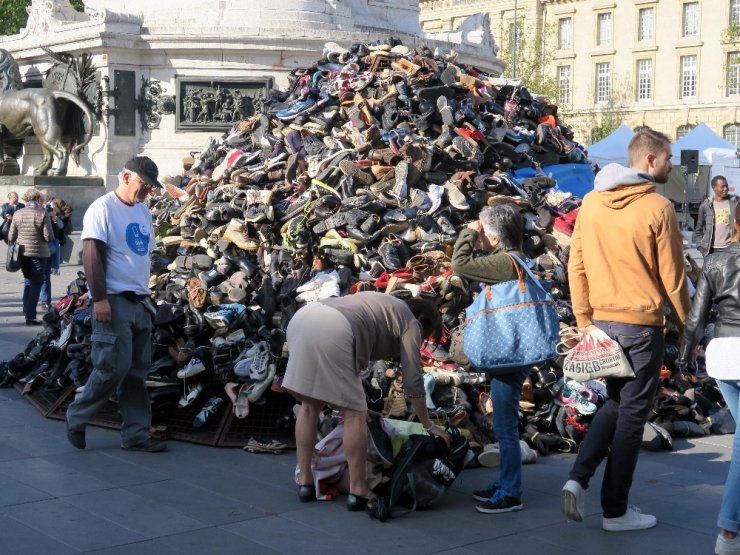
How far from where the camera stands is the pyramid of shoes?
24.7 feet

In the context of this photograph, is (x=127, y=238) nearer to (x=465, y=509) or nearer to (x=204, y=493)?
(x=204, y=493)

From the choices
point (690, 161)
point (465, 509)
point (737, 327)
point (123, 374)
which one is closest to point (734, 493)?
point (737, 327)

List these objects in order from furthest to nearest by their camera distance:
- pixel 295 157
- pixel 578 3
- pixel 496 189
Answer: pixel 578 3, pixel 295 157, pixel 496 189

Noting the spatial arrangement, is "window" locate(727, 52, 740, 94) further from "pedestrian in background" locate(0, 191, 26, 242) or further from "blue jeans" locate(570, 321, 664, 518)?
"blue jeans" locate(570, 321, 664, 518)

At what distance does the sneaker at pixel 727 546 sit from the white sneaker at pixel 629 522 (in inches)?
19.5

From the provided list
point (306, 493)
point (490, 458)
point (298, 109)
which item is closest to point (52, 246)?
point (298, 109)

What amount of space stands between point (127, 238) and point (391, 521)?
2534 millimetres

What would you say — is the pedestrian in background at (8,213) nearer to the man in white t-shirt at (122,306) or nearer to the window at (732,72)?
the man in white t-shirt at (122,306)

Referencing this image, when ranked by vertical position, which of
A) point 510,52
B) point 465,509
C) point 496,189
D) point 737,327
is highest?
point 510,52

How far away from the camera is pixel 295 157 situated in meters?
10.2

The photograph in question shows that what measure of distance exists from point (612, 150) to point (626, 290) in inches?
865

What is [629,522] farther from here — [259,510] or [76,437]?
[76,437]

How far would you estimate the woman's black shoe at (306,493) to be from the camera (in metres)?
5.95

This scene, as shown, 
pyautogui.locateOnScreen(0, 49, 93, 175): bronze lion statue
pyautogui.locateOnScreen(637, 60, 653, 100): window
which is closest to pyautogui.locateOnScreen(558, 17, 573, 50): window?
pyautogui.locateOnScreen(637, 60, 653, 100): window
